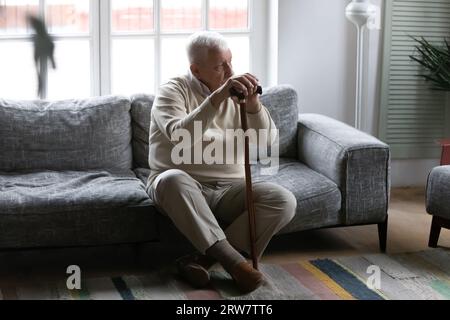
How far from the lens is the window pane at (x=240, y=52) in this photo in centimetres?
440

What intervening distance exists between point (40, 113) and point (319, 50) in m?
1.58

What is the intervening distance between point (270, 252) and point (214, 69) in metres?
0.85

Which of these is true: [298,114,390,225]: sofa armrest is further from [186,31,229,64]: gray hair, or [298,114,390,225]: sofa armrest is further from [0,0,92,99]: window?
[0,0,92,99]: window

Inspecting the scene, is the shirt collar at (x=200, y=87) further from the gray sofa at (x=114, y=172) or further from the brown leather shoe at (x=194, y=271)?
the brown leather shoe at (x=194, y=271)

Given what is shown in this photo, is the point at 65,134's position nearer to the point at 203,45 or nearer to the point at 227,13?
the point at 203,45

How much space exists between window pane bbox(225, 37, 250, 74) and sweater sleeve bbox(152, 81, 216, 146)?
1101mm

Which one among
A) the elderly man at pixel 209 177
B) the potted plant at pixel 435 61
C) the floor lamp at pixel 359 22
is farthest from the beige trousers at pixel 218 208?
the potted plant at pixel 435 61

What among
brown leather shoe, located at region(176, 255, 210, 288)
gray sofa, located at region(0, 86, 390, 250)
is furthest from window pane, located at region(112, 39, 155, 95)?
brown leather shoe, located at region(176, 255, 210, 288)

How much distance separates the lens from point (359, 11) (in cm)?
425

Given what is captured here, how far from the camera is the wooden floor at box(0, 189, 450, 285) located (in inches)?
132

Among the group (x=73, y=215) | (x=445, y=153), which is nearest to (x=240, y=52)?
(x=445, y=153)

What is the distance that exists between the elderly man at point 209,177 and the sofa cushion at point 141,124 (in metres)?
0.42

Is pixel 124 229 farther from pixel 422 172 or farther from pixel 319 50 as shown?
pixel 422 172

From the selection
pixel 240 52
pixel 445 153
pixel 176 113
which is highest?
pixel 240 52
